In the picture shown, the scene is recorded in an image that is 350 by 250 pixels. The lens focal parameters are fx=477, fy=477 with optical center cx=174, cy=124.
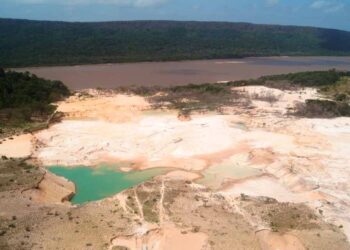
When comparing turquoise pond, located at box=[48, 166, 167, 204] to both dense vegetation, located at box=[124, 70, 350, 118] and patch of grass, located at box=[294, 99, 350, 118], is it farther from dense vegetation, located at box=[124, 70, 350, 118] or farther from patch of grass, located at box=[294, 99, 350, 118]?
patch of grass, located at box=[294, 99, 350, 118]

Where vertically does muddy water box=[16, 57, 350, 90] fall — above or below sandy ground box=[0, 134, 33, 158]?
above

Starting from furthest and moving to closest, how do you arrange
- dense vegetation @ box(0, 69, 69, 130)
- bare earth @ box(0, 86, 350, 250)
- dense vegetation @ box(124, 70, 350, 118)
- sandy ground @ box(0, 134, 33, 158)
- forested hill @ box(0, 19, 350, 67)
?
forested hill @ box(0, 19, 350, 67), dense vegetation @ box(124, 70, 350, 118), dense vegetation @ box(0, 69, 69, 130), sandy ground @ box(0, 134, 33, 158), bare earth @ box(0, 86, 350, 250)

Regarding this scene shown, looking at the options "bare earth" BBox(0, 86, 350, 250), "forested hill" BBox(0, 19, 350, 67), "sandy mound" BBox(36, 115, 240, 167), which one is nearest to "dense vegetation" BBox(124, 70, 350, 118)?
"bare earth" BBox(0, 86, 350, 250)

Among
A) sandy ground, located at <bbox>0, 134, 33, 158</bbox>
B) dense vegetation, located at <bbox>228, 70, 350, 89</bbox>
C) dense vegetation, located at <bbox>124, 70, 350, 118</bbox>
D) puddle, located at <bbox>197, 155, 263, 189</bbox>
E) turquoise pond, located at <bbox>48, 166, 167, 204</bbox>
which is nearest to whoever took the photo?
turquoise pond, located at <bbox>48, 166, 167, 204</bbox>

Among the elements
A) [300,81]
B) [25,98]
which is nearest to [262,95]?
[300,81]

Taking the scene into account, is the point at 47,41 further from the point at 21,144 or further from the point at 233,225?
the point at 233,225

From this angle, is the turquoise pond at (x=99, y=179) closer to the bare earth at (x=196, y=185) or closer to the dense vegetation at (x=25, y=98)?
the bare earth at (x=196, y=185)

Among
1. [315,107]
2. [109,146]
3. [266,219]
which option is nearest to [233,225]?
[266,219]
